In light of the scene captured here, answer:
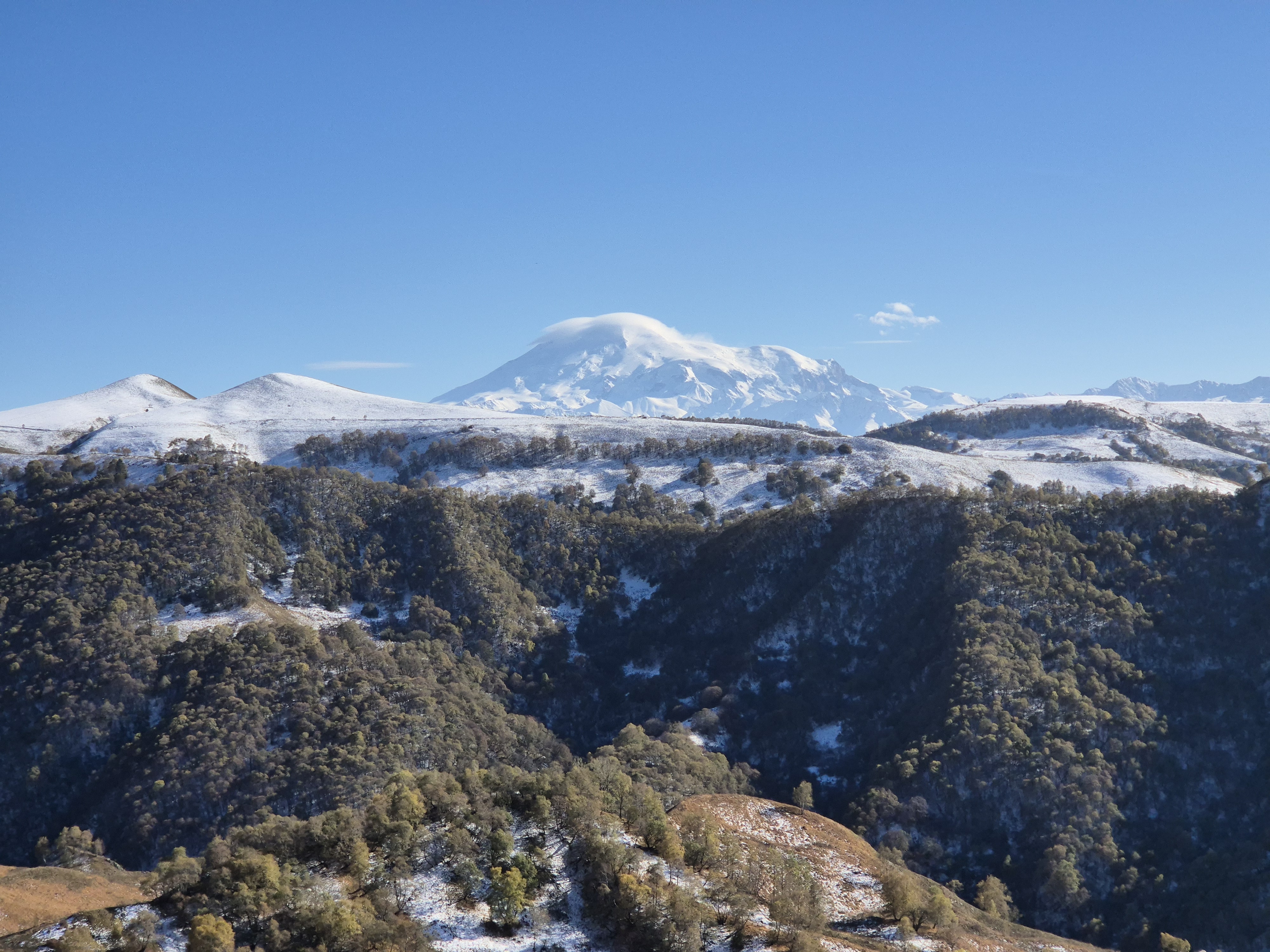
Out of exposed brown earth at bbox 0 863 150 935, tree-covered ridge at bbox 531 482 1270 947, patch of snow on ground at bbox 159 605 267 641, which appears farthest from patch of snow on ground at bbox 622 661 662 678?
exposed brown earth at bbox 0 863 150 935

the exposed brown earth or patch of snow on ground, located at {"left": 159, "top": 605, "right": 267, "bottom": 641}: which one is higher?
patch of snow on ground, located at {"left": 159, "top": 605, "right": 267, "bottom": 641}

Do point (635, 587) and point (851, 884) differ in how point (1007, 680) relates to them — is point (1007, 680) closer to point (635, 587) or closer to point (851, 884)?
point (851, 884)

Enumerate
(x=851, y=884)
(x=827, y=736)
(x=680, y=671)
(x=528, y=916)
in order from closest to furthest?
(x=528, y=916), (x=851, y=884), (x=827, y=736), (x=680, y=671)

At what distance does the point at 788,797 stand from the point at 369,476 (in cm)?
10215

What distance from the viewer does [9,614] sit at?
88.6 metres

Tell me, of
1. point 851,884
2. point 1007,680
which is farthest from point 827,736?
point 851,884

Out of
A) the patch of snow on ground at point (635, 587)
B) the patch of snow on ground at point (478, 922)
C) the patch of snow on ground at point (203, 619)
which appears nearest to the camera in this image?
the patch of snow on ground at point (478, 922)

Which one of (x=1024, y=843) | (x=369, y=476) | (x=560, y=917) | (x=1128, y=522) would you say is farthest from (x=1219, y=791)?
(x=369, y=476)

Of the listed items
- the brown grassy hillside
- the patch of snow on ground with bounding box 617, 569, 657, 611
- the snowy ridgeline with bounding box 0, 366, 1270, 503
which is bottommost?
the brown grassy hillside

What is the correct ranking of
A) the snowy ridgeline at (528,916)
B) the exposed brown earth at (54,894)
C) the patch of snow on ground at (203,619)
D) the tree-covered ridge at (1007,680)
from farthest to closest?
the patch of snow on ground at (203,619)
the tree-covered ridge at (1007,680)
the exposed brown earth at (54,894)
the snowy ridgeline at (528,916)

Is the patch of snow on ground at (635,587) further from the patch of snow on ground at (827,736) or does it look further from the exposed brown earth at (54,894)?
the exposed brown earth at (54,894)

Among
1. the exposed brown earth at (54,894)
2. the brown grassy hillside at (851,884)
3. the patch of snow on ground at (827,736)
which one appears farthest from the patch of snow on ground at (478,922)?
the patch of snow on ground at (827,736)

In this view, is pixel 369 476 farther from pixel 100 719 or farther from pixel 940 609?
pixel 940 609

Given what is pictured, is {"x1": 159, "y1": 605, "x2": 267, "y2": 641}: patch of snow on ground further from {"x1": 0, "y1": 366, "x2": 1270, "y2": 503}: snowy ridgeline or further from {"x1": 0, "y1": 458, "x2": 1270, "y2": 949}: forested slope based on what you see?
{"x1": 0, "y1": 366, "x2": 1270, "y2": 503}: snowy ridgeline
